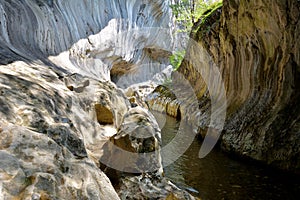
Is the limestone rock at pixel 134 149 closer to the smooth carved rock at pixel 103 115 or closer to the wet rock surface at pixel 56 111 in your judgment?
the wet rock surface at pixel 56 111

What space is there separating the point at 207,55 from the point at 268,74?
178 inches

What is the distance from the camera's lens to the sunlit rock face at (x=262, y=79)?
5344mm

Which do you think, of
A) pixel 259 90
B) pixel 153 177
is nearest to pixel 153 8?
pixel 259 90

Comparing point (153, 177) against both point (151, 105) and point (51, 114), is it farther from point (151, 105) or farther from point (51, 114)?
point (151, 105)

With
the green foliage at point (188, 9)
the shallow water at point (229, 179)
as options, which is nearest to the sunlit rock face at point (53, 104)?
the shallow water at point (229, 179)

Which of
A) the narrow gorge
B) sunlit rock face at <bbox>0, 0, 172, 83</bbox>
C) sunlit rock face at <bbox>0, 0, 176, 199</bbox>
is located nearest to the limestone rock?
the narrow gorge

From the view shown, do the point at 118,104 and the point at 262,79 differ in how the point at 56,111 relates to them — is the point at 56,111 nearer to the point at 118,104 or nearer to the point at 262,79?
the point at 118,104

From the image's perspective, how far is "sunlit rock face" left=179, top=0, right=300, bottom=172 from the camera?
5.34m

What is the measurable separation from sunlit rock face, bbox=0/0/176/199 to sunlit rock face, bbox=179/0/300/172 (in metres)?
2.86

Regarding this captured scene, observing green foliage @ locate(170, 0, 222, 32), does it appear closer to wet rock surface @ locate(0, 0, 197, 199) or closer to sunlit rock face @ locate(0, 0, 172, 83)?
sunlit rock face @ locate(0, 0, 172, 83)

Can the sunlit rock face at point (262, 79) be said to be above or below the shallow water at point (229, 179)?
above

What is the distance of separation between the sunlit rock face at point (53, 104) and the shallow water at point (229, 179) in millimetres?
1439

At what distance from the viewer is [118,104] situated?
557 centimetres

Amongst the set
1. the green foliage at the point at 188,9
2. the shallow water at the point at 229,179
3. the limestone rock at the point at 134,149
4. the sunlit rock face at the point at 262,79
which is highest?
the green foliage at the point at 188,9
